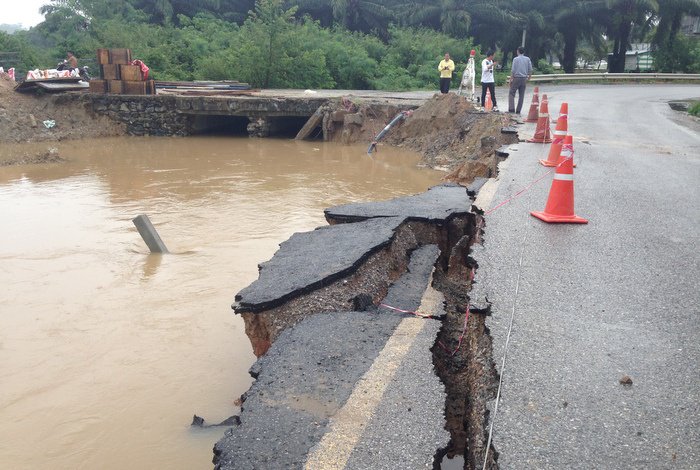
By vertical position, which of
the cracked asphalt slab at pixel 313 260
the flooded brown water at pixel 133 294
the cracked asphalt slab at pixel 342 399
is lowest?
the flooded brown water at pixel 133 294

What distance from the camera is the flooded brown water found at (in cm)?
396

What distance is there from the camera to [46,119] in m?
19.3

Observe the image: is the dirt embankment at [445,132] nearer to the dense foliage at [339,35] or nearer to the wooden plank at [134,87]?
the wooden plank at [134,87]

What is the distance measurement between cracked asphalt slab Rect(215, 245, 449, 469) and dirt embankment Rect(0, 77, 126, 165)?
17896 millimetres

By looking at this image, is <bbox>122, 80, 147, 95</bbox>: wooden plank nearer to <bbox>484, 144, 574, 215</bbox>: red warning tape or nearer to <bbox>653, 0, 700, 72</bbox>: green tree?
<bbox>484, 144, 574, 215</bbox>: red warning tape

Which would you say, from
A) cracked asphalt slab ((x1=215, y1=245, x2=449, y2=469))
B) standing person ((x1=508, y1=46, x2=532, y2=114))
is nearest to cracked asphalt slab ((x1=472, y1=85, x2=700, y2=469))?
cracked asphalt slab ((x1=215, y1=245, x2=449, y2=469))

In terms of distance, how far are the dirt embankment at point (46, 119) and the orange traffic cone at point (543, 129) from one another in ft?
46.0

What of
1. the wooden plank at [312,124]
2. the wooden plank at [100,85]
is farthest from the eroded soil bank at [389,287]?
the wooden plank at [100,85]

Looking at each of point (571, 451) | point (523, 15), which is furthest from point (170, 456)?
point (523, 15)

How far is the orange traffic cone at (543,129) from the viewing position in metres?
10.6

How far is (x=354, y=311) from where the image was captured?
151 inches

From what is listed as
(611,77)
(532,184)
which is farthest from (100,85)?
(611,77)

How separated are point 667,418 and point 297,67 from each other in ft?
76.2

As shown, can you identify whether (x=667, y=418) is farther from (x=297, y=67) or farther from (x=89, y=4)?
(x=89, y=4)
